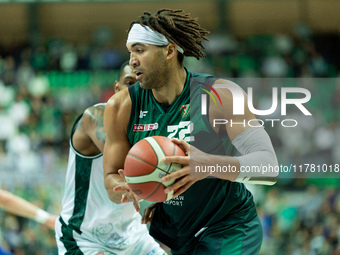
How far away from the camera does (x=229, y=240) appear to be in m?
3.54

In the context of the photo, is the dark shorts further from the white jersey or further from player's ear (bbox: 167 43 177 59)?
player's ear (bbox: 167 43 177 59)

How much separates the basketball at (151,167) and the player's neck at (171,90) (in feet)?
1.97

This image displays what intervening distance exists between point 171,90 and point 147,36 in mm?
427

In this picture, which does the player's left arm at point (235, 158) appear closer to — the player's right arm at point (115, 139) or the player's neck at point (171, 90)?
the player's neck at point (171, 90)

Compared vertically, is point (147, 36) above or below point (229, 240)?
above

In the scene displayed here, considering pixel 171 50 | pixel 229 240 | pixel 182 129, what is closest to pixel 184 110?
pixel 182 129

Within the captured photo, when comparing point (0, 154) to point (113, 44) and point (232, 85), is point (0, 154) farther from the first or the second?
point (232, 85)

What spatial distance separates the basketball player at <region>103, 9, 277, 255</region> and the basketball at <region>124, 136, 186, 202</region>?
263mm

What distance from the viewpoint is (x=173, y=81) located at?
367 centimetres

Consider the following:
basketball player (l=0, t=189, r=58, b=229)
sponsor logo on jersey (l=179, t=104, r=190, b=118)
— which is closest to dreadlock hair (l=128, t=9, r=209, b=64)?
sponsor logo on jersey (l=179, t=104, r=190, b=118)

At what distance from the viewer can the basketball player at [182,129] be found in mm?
3510

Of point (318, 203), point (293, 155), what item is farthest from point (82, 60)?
point (318, 203)

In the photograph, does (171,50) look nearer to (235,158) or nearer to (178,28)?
(178,28)

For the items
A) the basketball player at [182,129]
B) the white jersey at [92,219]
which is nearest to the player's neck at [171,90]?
the basketball player at [182,129]
